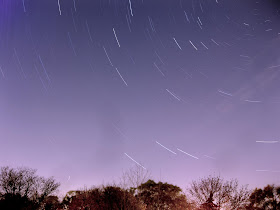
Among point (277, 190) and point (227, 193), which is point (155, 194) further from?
point (277, 190)

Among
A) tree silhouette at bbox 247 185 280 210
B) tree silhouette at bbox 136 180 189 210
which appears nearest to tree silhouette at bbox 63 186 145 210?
tree silhouette at bbox 136 180 189 210

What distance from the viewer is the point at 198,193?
34438 mm

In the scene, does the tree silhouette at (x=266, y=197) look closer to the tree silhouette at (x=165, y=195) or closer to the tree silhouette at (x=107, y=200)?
the tree silhouette at (x=165, y=195)

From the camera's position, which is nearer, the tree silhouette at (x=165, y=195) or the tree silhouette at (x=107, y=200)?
the tree silhouette at (x=107, y=200)

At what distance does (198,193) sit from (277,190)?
19.3 metres

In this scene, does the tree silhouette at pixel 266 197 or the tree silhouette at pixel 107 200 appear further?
the tree silhouette at pixel 266 197

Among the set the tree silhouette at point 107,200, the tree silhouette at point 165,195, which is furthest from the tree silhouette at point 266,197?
the tree silhouette at point 107,200

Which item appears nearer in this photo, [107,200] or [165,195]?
[107,200]

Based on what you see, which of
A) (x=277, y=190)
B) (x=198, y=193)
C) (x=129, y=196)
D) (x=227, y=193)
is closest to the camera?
(x=129, y=196)

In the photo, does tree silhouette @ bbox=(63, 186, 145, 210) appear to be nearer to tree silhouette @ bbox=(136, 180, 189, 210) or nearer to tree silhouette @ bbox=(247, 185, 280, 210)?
tree silhouette @ bbox=(136, 180, 189, 210)

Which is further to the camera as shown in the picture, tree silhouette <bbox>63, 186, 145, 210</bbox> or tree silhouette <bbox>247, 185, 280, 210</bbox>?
tree silhouette <bbox>247, 185, 280, 210</bbox>

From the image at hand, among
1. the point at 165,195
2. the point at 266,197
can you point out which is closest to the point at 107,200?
the point at 165,195

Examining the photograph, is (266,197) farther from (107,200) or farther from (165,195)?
(107,200)

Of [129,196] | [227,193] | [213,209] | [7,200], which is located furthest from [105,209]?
[7,200]
